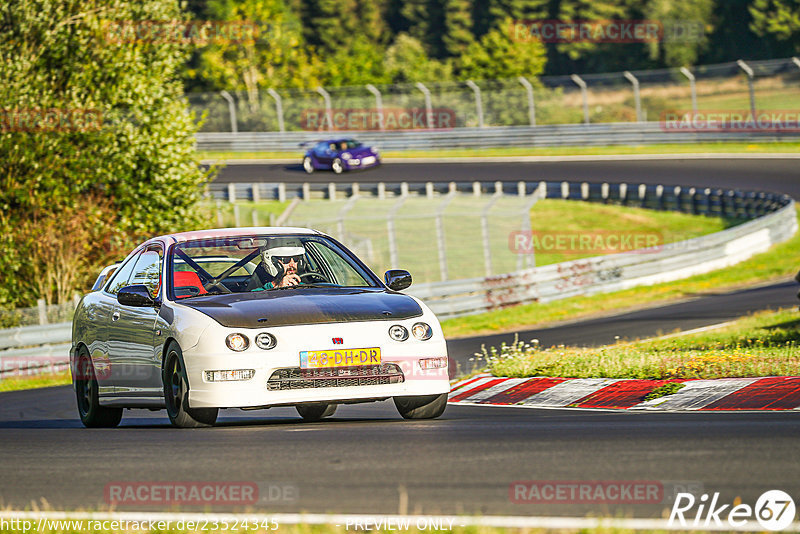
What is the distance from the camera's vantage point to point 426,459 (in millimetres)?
6047

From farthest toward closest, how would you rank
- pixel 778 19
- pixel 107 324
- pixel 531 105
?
pixel 778 19 → pixel 531 105 → pixel 107 324

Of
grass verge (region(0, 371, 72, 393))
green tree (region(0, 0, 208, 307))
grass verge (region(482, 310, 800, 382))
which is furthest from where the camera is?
green tree (region(0, 0, 208, 307))

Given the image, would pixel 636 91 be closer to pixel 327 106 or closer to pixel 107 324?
pixel 327 106

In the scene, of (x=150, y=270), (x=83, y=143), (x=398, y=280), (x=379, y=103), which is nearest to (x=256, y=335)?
(x=398, y=280)

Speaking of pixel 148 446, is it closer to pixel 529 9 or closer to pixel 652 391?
pixel 652 391

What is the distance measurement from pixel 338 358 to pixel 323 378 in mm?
168

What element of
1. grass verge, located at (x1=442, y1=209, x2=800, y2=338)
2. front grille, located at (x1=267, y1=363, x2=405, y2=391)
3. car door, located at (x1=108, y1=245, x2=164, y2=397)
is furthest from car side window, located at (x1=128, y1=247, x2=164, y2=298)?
grass verge, located at (x1=442, y1=209, x2=800, y2=338)

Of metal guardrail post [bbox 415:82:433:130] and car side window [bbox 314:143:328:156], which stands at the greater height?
metal guardrail post [bbox 415:82:433:130]

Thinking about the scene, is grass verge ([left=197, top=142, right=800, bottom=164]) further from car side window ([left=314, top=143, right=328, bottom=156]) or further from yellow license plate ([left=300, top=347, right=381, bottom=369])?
yellow license plate ([left=300, top=347, right=381, bottom=369])

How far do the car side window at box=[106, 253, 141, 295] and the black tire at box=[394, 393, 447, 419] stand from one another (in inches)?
108

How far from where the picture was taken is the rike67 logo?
14.6ft

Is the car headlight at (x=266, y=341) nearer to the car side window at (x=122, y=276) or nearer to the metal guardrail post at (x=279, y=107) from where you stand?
the car side window at (x=122, y=276)

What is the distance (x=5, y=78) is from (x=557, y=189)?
A: 65.0 ft

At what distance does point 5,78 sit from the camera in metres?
23.9
